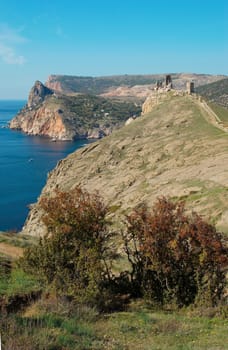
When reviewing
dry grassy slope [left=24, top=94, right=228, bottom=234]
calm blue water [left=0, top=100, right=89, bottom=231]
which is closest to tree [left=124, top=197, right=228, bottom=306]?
dry grassy slope [left=24, top=94, right=228, bottom=234]

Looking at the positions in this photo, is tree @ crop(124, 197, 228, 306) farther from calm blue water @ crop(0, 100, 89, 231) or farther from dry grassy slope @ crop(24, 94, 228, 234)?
calm blue water @ crop(0, 100, 89, 231)

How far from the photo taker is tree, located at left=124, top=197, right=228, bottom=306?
52.9ft

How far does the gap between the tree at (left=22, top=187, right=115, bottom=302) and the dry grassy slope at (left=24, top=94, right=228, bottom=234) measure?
378 inches

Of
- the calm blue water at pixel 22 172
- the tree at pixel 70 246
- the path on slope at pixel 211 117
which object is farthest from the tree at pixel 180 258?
the calm blue water at pixel 22 172

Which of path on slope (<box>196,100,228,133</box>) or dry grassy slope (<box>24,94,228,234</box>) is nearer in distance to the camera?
dry grassy slope (<box>24,94,228,234</box>)

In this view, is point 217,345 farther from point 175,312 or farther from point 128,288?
point 128,288

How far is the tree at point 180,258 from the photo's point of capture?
16125mm

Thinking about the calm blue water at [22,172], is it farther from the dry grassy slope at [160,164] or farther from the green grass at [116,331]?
the green grass at [116,331]

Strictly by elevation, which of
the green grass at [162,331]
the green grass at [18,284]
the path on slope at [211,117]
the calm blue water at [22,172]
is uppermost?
the path on slope at [211,117]

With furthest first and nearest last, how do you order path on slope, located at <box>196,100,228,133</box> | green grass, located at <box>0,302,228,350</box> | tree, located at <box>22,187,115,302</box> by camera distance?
path on slope, located at <box>196,100,228,133</box>
tree, located at <box>22,187,115,302</box>
green grass, located at <box>0,302,228,350</box>

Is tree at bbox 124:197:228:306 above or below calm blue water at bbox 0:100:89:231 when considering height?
above

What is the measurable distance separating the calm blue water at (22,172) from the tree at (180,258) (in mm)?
61963

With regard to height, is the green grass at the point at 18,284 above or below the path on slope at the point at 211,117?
below

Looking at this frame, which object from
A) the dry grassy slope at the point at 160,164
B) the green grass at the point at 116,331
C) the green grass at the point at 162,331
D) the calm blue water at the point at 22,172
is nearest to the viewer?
the green grass at the point at 116,331
